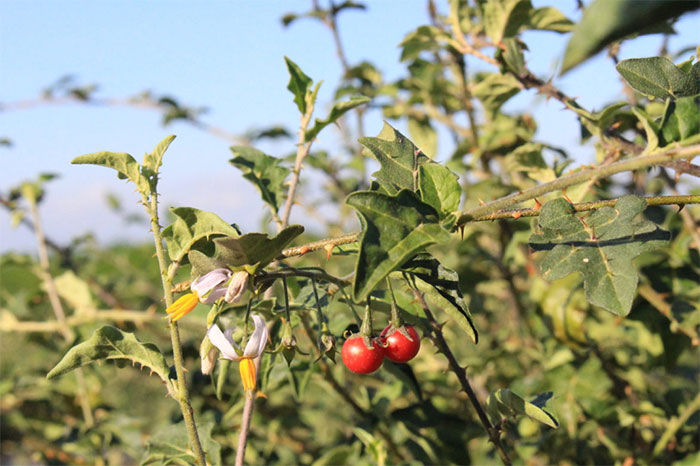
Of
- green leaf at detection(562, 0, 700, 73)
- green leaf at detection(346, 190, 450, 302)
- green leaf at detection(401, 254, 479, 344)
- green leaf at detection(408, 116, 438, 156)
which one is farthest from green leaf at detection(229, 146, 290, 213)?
green leaf at detection(562, 0, 700, 73)

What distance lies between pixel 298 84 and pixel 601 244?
841 mm

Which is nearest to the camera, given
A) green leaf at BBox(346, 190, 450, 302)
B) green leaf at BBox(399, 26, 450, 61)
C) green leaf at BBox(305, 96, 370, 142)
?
green leaf at BBox(346, 190, 450, 302)

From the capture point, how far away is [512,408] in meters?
1.20

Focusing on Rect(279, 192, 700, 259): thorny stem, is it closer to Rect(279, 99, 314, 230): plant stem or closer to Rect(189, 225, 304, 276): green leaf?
Rect(189, 225, 304, 276): green leaf

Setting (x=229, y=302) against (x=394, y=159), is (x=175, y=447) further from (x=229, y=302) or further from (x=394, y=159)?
(x=394, y=159)

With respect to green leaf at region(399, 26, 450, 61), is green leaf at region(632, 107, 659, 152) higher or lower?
higher

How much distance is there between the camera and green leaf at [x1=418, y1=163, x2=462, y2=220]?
37.4 inches

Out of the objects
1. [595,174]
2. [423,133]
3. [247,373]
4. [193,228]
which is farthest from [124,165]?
[423,133]

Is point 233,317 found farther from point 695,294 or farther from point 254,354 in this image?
point 695,294

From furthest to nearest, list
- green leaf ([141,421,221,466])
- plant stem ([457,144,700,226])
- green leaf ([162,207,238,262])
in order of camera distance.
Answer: green leaf ([141,421,221,466]) → green leaf ([162,207,238,262]) → plant stem ([457,144,700,226])

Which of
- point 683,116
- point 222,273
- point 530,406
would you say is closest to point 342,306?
point 530,406

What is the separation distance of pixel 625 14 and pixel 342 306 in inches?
76.5

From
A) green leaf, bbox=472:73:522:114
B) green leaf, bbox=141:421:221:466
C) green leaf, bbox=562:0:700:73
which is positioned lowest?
green leaf, bbox=141:421:221:466

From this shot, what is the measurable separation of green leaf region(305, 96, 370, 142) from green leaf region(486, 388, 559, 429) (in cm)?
69
